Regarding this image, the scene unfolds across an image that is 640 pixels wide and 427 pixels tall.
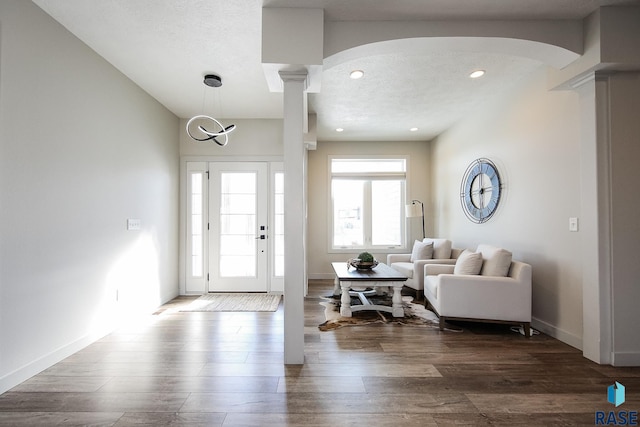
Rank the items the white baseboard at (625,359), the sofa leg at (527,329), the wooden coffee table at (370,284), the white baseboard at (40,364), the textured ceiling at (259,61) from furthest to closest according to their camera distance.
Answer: the wooden coffee table at (370,284), the sofa leg at (527,329), the white baseboard at (625,359), the textured ceiling at (259,61), the white baseboard at (40,364)

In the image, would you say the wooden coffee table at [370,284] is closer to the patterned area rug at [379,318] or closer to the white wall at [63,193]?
the patterned area rug at [379,318]

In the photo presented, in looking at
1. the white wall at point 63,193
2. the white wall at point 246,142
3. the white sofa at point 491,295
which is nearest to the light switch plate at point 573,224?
the white sofa at point 491,295

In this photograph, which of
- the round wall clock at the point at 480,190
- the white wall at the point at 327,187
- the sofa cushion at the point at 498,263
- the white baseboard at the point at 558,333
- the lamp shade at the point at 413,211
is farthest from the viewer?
the white wall at the point at 327,187

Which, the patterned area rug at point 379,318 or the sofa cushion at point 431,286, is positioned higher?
the sofa cushion at point 431,286

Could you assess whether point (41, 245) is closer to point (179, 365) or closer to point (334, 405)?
point (179, 365)

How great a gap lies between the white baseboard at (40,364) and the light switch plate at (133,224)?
4.05ft

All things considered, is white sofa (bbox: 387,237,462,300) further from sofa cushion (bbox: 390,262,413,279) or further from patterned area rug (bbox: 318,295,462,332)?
patterned area rug (bbox: 318,295,462,332)

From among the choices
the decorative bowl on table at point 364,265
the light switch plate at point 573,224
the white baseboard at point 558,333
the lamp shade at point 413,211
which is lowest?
the white baseboard at point 558,333

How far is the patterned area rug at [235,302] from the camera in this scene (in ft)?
13.6

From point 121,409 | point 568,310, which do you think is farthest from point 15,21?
point 568,310

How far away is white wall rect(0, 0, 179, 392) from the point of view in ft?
7.29

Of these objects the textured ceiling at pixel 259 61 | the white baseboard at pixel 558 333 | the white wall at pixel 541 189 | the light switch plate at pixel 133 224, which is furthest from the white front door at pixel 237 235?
the white baseboard at pixel 558 333

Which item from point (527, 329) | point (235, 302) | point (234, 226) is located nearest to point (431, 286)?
point (527, 329)

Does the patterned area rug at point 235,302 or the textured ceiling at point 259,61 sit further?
the patterned area rug at point 235,302
